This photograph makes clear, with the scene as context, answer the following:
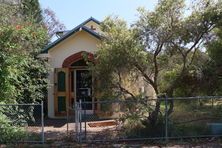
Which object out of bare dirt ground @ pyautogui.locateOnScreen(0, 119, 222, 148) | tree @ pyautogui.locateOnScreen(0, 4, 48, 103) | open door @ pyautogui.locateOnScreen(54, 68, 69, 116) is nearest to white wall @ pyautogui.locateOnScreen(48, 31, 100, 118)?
open door @ pyautogui.locateOnScreen(54, 68, 69, 116)

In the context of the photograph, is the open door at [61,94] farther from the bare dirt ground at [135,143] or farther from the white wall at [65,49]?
the bare dirt ground at [135,143]

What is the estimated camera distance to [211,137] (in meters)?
13.9

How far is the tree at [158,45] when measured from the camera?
14.6m

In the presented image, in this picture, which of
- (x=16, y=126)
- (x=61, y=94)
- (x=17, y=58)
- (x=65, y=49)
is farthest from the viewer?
(x=65, y=49)

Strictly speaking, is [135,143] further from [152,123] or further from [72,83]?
[72,83]

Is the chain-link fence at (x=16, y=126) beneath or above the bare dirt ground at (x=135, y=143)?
above

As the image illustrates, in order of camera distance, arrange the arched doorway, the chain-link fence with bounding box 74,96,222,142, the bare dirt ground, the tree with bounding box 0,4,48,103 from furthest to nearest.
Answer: the arched doorway → the tree with bounding box 0,4,48,103 → the chain-link fence with bounding box 74,96,222,142 → the bare dirt ground

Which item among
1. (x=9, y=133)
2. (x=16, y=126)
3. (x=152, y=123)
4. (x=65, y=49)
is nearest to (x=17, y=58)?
(x=16, y=126)

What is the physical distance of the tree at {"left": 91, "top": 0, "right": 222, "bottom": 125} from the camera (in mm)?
14555

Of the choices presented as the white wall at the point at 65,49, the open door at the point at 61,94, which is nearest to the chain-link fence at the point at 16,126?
the open door at the point at 61,94

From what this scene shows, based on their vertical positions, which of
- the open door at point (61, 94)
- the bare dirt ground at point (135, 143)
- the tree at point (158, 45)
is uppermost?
the tree at point (158, 45)

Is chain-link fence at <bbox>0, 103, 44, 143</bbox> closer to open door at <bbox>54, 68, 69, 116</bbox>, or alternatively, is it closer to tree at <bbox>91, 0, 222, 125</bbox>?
tree at <bbox>91, 0, 222, 125</bbox>

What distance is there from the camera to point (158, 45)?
14.8 meters

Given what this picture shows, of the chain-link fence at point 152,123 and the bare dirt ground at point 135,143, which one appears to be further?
the chain-link fence at point 152,123
